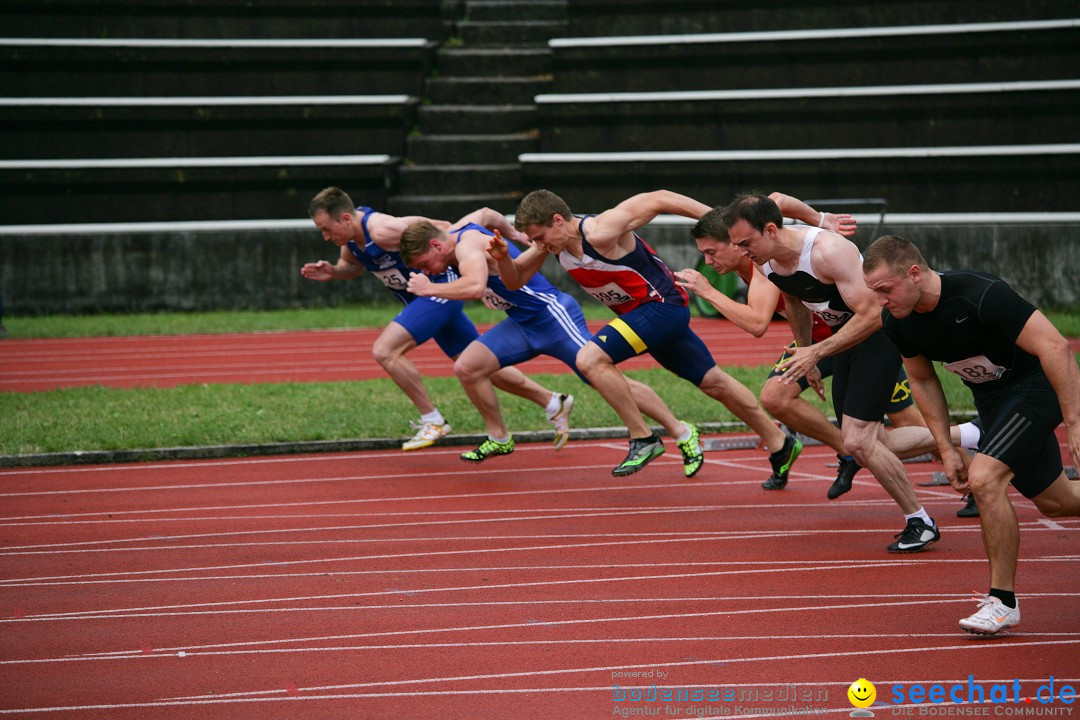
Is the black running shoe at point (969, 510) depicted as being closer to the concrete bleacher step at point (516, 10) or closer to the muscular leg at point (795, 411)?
the muscular leg at point (795, 411)

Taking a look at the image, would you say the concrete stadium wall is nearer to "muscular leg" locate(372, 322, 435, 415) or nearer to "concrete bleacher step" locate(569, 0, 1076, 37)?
"concrete bleacher step" locate(569, 0, 1076, 37)

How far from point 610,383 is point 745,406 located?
0.86m

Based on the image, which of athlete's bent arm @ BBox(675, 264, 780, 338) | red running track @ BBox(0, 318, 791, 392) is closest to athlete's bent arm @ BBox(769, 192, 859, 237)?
athlete's bent arm @ BBox(675, 264, 780, 338)

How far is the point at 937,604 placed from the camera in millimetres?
5586

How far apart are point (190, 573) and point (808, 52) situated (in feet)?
57.1

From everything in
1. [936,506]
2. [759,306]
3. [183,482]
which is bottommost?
[183,482]

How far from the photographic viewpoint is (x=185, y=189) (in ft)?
69.9

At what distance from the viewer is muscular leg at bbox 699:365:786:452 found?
26.2ft

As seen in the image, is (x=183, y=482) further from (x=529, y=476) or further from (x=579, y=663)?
(x=579, y=663)

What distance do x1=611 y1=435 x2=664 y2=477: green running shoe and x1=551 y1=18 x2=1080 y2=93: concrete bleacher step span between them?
14.8m

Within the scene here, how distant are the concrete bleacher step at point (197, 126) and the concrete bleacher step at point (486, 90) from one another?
95 centimetres

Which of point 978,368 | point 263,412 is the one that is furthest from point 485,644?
point 263,412

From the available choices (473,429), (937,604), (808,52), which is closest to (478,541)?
(937,604)

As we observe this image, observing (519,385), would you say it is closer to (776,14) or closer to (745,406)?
(745,406)
